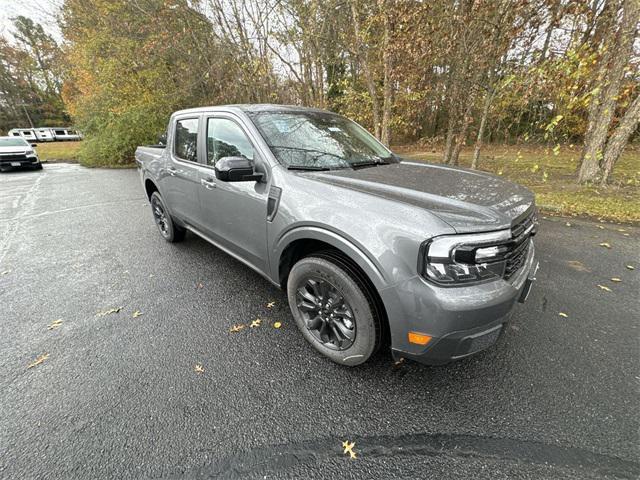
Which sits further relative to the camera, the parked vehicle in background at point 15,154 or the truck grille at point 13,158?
the parked vehicle in background at point 15,154

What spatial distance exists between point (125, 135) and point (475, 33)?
15361 millimetres

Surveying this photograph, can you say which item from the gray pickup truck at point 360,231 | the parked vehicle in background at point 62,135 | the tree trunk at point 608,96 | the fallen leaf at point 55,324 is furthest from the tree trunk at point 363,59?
the parked vehicle in background at point 62,135

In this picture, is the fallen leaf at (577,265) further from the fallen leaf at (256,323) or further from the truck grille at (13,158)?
the truck grille at (13,158)

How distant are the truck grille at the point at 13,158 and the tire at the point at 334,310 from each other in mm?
17629

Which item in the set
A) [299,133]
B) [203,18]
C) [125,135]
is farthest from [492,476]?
[125,135]

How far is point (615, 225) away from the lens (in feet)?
15.6

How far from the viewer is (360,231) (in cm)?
173

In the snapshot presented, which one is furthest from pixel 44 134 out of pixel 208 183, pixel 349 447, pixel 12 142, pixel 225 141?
pixel 349 447

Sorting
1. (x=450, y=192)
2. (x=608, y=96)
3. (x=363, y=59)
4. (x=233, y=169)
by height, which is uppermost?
(x=363, y=59)

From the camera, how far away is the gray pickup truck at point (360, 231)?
5.10 ft

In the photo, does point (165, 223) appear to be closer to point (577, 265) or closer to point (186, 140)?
point (186, 140)

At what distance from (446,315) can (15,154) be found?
61.9 feet

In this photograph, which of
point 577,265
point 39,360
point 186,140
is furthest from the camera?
point 577,265

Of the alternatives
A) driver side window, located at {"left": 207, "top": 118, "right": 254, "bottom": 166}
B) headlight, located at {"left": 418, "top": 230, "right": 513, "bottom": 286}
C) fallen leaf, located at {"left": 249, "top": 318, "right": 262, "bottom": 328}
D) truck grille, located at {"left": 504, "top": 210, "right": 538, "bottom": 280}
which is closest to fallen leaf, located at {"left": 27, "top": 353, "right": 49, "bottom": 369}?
fallen leaf, located at {"left": 249, "top": 318, "right": 262, "bottom": 328}
